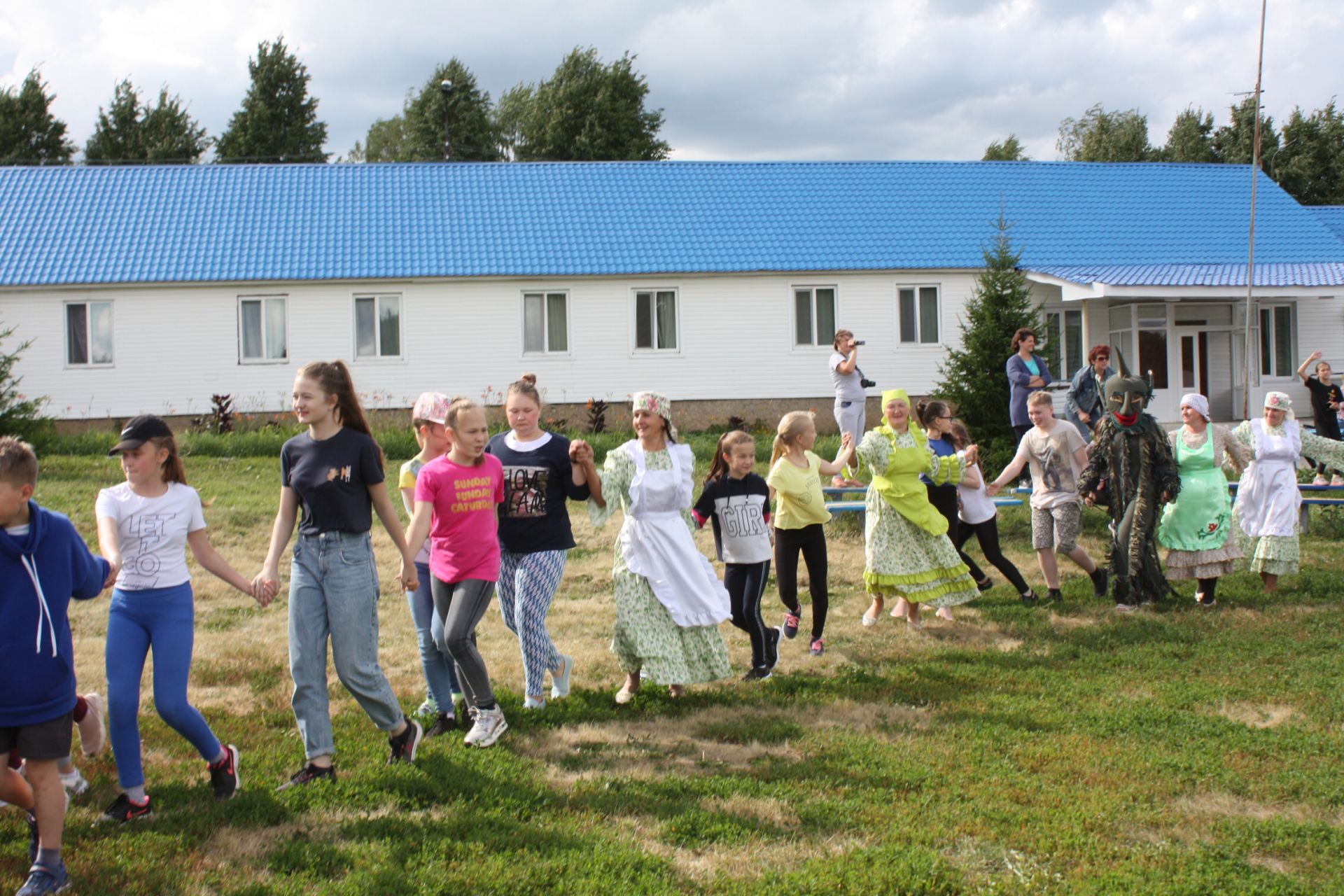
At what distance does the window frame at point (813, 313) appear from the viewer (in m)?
24.4

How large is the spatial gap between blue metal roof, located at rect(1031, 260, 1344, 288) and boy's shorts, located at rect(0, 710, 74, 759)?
21.4 metres

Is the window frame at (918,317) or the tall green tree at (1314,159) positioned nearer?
the window frame at (918,317)

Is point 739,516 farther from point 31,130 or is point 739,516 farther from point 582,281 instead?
point 31,130

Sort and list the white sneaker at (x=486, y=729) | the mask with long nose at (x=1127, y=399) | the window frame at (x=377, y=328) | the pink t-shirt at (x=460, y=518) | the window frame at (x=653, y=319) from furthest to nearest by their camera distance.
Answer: the window frame at (x=653, y=319) < the window frame at (x=377, y=328) < the mask with long nose at (x=1127, y=399) < the white sneaker at (x=486, y=729) < the pink t-shirt at (x=460, y=518)

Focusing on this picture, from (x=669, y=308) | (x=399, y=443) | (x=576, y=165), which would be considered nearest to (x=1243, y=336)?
Answer: (x=669, y=308)

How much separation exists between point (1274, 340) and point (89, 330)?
24638 millimetres

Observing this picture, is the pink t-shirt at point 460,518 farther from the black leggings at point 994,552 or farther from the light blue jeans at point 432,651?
the black leggings at point 994,552

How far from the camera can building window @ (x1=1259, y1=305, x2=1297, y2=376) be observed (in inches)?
1030

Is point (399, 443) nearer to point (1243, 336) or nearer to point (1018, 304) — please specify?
point (1018, 304)

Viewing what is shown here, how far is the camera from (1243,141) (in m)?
44.3

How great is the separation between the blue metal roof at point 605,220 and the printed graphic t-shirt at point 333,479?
1827cm

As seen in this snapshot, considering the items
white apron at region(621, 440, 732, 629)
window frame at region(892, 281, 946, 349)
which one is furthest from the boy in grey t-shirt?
window frame at region(892, 281, 946, 349)

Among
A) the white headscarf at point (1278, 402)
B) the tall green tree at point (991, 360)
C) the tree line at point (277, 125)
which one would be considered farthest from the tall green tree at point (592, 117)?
the white headscarf at point (1278, 402)

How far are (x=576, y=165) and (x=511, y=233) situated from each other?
3.94 meters
